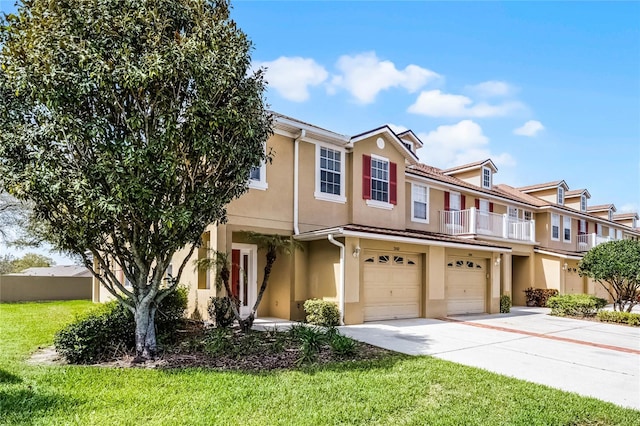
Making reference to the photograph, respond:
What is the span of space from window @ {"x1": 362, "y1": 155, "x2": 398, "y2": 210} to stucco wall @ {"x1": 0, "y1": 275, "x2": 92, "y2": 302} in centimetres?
2046

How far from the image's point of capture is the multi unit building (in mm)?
13164

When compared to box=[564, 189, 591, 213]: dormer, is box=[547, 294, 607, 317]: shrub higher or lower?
lower

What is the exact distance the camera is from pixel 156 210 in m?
7.47

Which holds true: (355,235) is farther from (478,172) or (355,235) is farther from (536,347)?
(478,172)

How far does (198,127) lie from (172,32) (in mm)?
2131

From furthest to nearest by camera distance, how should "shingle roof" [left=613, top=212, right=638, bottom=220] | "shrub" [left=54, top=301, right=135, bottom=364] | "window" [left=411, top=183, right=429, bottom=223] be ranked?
"shingle roof" [left=613, top=212, right=638, bottom=220]
"window" [left=411, top=183, right=429, bottom=223]
"shrub" [left=54, top=301, right=135, bottom=364]

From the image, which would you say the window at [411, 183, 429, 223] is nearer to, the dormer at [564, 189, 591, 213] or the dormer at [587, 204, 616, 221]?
the dormer at [564, 189, 591, 213]

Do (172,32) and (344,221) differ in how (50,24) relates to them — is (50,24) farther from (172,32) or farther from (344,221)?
(344,221)

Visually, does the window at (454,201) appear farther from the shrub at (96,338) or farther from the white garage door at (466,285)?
the shrub at (96,338)

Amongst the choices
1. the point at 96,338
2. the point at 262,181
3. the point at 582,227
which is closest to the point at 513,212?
the point at 582,227

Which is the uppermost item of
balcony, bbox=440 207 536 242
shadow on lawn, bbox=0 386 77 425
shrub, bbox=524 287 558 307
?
balcony, bbox=440 207 536 242

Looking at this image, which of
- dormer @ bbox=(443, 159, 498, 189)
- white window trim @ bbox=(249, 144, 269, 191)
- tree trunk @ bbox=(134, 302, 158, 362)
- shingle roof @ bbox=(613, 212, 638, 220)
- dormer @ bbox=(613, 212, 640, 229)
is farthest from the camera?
dormer @ bbox=(613, 212, 640, 229)

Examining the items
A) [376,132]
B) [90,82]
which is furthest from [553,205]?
[90,82]

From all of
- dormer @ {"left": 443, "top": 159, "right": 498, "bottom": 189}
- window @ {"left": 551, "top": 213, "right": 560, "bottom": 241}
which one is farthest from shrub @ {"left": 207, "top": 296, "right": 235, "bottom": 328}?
window @ {"left": 551, "top": 213, "right": 560, "bottom": 241}
